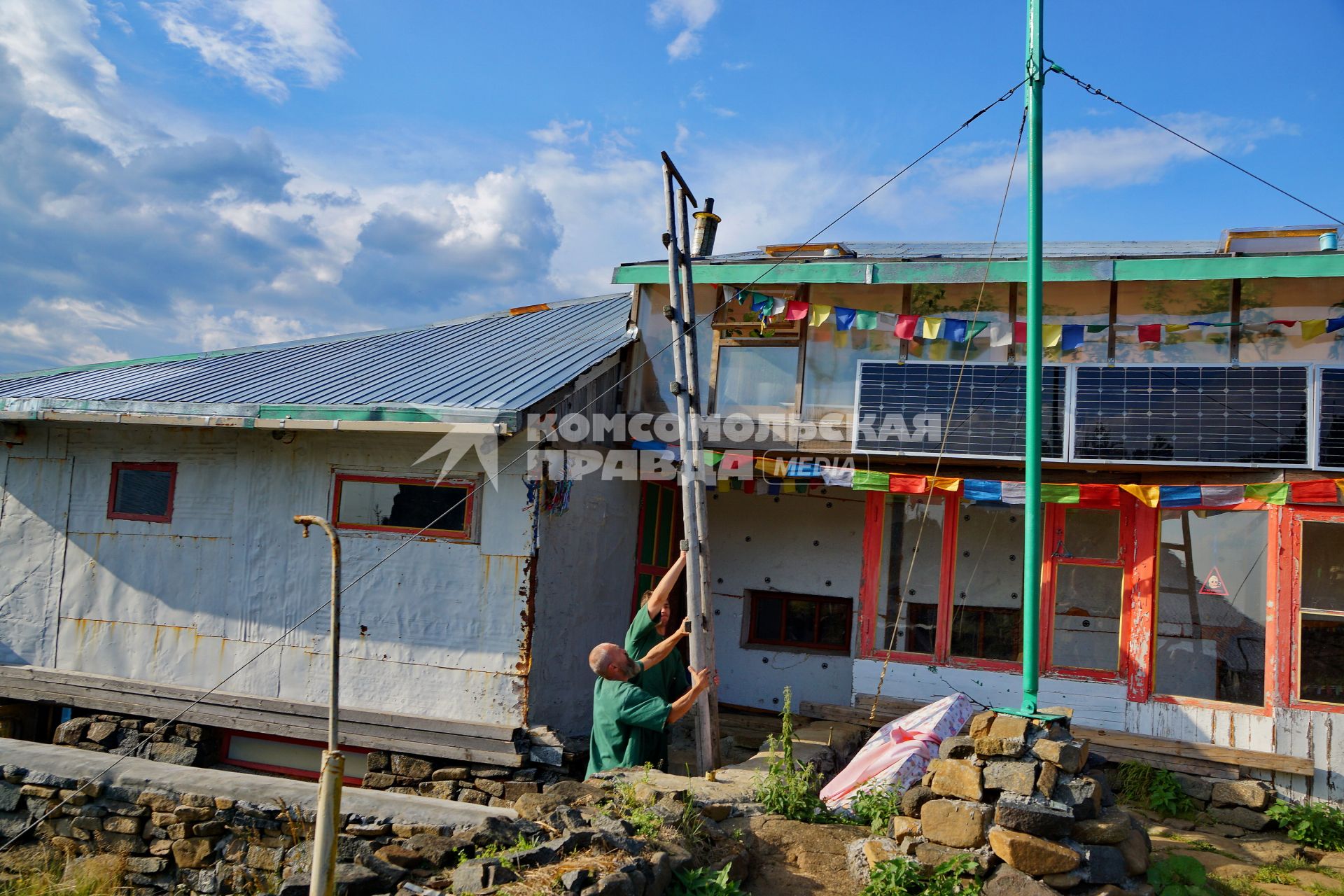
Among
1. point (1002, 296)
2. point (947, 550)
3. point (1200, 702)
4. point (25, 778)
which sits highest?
point (1002, 296)

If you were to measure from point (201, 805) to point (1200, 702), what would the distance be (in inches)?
333

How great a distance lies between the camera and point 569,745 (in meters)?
8.65

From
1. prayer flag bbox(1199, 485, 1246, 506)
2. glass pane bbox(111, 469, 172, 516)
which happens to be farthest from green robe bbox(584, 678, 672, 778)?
glass pane bbox(111, 469, 172, 516)

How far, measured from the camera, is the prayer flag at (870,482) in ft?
30.0

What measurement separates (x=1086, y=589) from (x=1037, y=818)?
4.39 m

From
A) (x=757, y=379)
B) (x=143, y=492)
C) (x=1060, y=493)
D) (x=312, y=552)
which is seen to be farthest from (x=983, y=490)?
(x=143, y=492)

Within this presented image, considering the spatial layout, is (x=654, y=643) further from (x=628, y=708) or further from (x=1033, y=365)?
(x=1033, y=365)

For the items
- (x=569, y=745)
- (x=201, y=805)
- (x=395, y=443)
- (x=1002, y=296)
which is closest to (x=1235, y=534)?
(x=1002, y=296)

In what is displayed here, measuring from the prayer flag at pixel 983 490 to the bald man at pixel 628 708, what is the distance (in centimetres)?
318

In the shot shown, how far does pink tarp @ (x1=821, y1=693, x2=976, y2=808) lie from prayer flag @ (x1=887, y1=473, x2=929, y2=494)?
197cm

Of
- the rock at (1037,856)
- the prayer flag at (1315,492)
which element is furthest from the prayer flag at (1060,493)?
the rock at (1037,856)

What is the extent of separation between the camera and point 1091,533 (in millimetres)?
9273

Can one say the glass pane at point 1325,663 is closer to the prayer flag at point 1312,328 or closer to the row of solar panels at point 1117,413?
the row of solar panels at point 1117,413

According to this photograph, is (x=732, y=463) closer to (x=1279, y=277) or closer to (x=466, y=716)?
(x=466, y=716)
